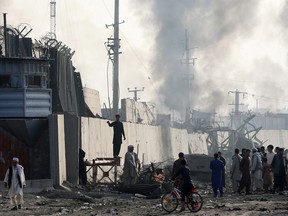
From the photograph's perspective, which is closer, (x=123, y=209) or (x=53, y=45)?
(x=123, y=209)

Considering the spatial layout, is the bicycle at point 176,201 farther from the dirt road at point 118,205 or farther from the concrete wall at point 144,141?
the concrete wall at point 144,141

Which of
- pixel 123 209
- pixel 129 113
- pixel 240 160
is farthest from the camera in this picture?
pixel 129 113

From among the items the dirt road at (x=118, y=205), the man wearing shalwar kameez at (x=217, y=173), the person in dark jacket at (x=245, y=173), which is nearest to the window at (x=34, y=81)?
the dirt road at (x=118, y=205)

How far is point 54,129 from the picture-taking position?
2436 cm

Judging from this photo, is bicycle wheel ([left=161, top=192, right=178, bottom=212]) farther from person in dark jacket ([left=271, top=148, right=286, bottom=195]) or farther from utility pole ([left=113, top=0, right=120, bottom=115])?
utility pole ([left=113, top=0, right=120, bottom=115])

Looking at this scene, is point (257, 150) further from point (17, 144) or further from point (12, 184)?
point (12, 184)

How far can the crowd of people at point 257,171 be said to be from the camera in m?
26.1

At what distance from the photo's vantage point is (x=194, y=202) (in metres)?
18.6

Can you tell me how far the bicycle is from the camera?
18.4 meters

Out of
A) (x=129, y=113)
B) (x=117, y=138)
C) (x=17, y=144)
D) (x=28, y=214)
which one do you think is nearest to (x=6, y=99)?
(x=17, y=144)

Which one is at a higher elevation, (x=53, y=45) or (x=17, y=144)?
(x=53, y=45)

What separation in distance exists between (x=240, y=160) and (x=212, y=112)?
102 m

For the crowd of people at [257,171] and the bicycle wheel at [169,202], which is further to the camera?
the crowd of people at [257,171]

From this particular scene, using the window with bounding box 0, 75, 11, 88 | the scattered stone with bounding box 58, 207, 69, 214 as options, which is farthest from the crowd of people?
the window with bounding box 0, 75, 11, 88
